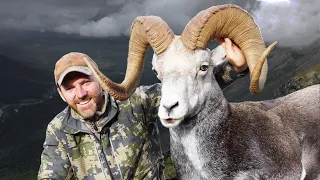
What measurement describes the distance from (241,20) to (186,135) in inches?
99.2

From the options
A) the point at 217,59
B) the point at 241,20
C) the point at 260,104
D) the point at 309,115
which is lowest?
the point at 309,115

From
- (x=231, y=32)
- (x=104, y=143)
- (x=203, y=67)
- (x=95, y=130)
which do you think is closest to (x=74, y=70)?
(x=95, y=130)

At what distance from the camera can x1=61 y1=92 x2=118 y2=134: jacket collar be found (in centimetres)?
801

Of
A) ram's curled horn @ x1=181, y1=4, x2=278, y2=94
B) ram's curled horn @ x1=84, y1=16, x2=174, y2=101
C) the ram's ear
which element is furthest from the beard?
the ram's ear

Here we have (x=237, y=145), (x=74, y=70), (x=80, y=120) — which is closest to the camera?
(x=237, y=145)

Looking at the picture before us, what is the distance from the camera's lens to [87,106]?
7.82 metres

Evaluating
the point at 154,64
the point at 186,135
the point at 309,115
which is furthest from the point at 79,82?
the point at 309,115

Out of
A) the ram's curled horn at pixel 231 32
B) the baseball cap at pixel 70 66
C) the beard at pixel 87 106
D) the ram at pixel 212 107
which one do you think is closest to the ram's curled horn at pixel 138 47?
the ram at pixel 212 107

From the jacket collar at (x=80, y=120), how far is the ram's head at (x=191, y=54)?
0.76 metres

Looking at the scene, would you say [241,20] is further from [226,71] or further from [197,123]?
[197,123]

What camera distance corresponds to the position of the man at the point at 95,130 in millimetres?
7887

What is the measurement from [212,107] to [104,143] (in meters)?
2.47

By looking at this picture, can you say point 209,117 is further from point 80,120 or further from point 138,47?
point 80,120

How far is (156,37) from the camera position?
731cm
